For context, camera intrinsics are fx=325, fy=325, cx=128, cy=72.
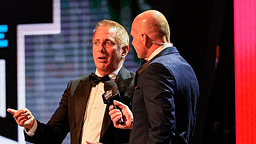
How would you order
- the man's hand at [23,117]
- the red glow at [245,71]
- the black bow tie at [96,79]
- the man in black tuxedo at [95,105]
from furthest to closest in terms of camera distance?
1. the red glow at [245,71]
2. the black bow tie at [96,79]
3. the man in black tuxedo at [95,105]
4. the man's hand at [23,117]

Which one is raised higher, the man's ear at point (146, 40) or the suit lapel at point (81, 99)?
the man's ear at point (146, 40)

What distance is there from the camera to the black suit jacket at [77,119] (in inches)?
82.9

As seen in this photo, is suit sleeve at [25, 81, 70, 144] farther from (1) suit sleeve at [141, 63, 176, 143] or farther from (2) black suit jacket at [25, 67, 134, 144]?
(1) suit sleeve at [141, 63, 176, 143]

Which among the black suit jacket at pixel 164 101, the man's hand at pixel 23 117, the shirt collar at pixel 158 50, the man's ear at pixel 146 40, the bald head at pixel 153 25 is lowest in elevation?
the man's hand at pixel 23 117

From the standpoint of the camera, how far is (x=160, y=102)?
139 centimetres

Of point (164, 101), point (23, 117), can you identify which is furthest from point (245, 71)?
point (23, 117)

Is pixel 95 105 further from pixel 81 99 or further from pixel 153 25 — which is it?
pixel 153 25

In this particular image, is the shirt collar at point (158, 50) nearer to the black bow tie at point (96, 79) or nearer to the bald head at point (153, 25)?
the bald head at point (153, 25)

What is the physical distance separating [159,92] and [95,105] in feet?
2.90

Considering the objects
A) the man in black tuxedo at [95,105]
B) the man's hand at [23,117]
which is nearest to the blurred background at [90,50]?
the man in black tuxedo at [95,105]

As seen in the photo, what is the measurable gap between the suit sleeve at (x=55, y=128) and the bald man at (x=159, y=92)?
0.73 metres

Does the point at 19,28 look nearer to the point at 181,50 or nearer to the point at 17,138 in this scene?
the point at 17,138

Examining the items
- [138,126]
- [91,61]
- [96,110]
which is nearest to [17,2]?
[91,61]

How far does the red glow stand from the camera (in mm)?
2574
